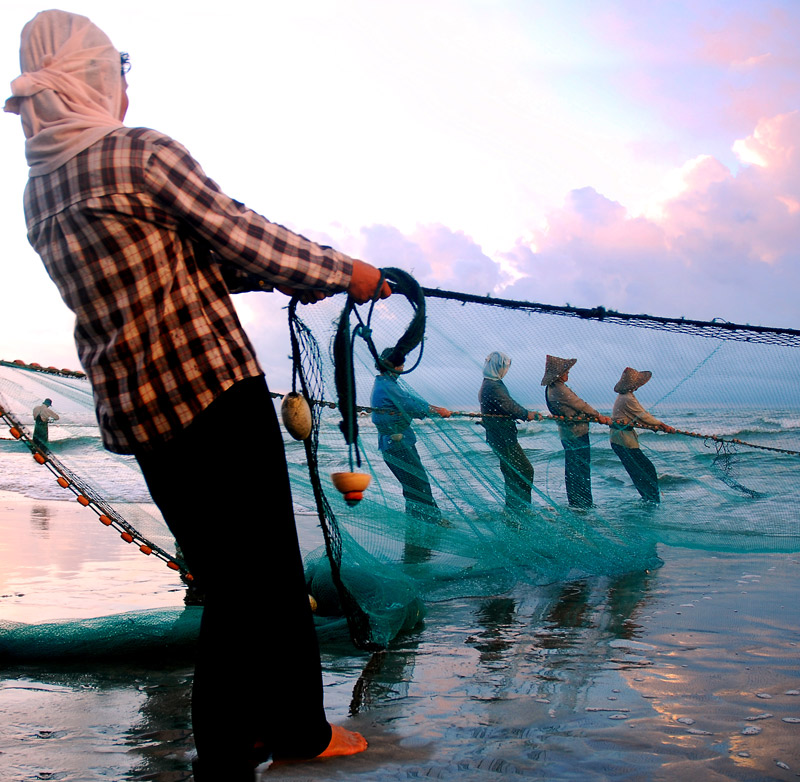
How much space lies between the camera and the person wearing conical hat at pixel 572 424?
4488mm

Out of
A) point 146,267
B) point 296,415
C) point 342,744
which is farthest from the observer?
point 296,415

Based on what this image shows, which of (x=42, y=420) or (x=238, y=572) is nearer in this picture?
(x=238, y=572)

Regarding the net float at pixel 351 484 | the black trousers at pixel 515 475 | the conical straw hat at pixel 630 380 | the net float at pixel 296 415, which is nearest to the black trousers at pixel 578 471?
the black trousers at pixel 515 475

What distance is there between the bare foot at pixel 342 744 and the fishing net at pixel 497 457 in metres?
0.71

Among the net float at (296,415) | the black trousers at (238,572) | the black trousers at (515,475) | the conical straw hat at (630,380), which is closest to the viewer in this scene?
the black trousers at (238,572)

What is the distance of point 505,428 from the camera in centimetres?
450

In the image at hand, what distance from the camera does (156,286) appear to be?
1.66 meters

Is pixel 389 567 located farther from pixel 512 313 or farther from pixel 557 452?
pixel 557 452

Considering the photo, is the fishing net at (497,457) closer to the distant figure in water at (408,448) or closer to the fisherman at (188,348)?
the distant figure in water at (408,448)

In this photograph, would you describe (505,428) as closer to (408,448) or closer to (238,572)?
(408,448)

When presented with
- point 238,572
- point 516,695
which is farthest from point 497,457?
point 238,572

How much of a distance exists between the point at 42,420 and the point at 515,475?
2490 mm

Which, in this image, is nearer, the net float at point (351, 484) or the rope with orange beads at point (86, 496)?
the net float at point (351, 484)

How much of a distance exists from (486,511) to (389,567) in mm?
695
